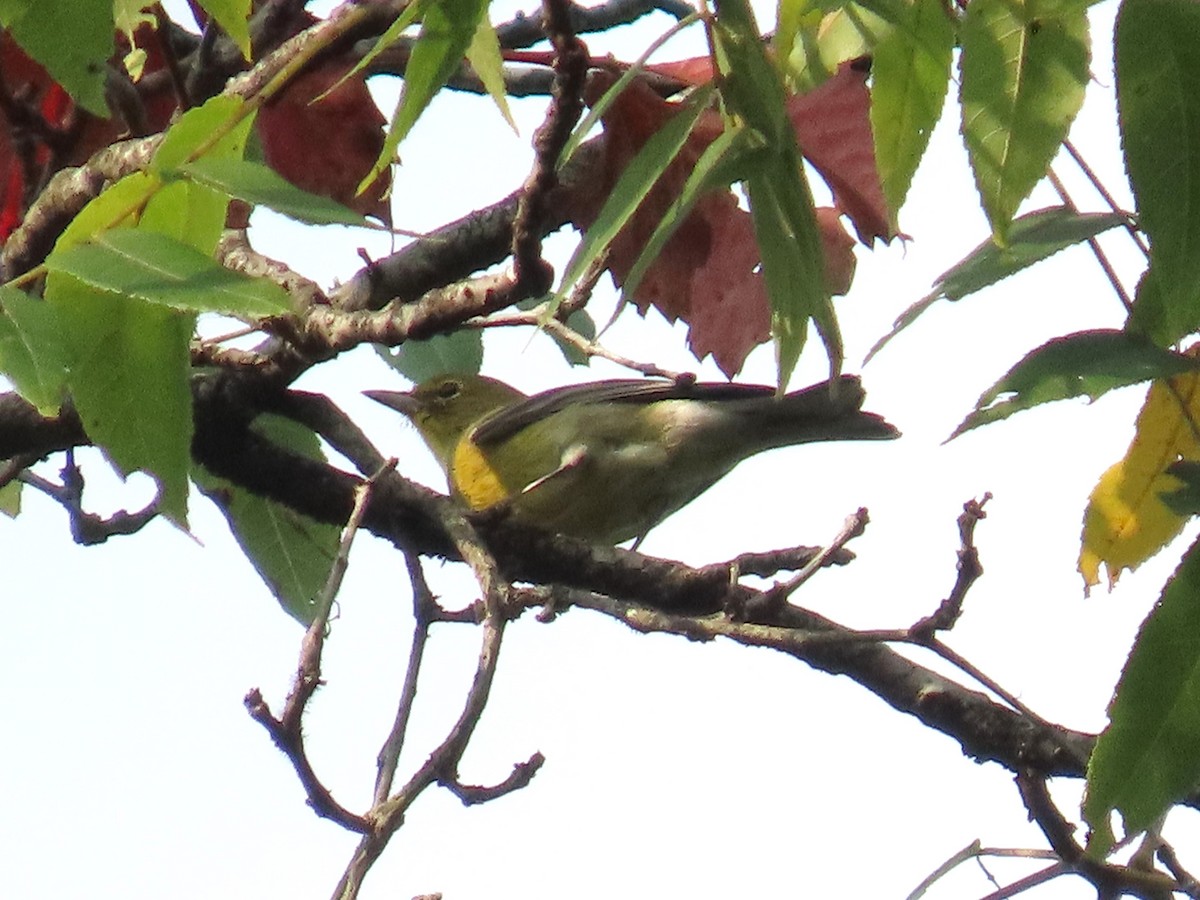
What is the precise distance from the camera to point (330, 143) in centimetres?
320

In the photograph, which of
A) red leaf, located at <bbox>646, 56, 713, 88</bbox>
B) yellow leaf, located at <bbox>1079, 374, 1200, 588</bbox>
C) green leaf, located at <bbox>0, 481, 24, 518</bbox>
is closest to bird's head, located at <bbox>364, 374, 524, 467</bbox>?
green leaf, located at <bbox>0, 481, 24, 518</bbox>

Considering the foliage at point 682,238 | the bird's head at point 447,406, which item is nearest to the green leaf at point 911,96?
the foliage at point 682,238

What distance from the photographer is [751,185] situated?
192cm

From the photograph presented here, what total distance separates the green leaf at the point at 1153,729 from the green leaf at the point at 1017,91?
0.50m

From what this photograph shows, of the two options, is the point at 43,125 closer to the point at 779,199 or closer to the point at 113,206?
the point at 113,206

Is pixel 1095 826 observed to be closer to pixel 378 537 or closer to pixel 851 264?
pixel 851 264

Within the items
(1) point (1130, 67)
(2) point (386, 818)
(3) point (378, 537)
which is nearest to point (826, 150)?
(1) point (1130, 67)

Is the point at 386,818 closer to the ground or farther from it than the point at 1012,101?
closer to the ground

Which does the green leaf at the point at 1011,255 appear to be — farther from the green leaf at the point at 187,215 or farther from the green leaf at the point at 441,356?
the green leaf at the point at 441,356

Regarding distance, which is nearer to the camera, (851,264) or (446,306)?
(446,306)

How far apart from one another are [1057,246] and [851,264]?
3.40 feet

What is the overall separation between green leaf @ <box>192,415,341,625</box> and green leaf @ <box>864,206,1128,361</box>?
175cm

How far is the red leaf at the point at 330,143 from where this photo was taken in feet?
10.5

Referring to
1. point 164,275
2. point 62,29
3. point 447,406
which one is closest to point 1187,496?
point 164,275
